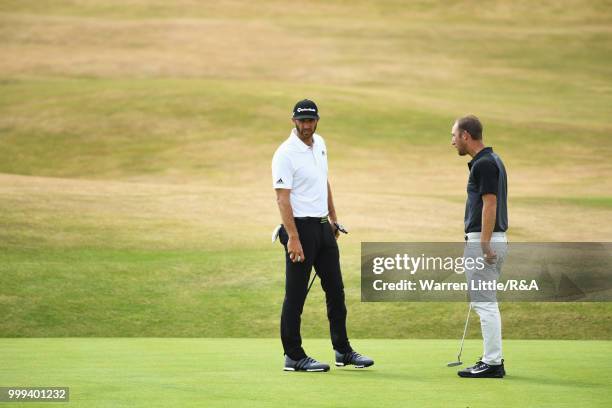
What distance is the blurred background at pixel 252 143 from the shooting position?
16.6m

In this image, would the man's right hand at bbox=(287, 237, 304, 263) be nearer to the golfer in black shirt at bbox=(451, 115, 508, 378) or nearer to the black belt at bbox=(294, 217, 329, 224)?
the black belt at bbox=(294, 217, 329, 224)

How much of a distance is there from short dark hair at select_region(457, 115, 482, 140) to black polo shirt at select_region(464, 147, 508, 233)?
0.48 feet

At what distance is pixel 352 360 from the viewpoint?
950 cm

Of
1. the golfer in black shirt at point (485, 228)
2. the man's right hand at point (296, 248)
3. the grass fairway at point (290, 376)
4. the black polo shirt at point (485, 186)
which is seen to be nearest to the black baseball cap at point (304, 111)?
the man's right hand at point (296, 248)

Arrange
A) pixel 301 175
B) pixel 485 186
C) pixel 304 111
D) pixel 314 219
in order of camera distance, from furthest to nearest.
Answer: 1. pixel 314 219
2. pixel 301 175
3. pixel 304 111
4. pixel 485 186

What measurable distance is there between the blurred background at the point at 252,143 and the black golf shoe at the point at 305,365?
612 centimetres

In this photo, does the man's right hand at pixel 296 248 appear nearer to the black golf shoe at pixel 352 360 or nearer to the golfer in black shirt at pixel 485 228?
the black golf shoe at pixel 352 360

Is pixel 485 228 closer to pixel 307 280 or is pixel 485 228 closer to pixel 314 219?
pixel 314 219

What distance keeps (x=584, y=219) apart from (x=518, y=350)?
17.4m

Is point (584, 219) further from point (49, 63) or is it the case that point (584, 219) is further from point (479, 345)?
point (49, 63)


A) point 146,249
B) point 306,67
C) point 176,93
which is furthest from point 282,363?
point 306,67

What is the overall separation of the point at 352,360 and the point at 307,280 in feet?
2.83

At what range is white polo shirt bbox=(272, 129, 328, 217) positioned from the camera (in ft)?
30.6

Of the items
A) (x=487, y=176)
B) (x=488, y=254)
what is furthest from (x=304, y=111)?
(x=488, y=254)
